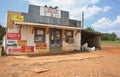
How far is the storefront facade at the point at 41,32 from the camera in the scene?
571 inches

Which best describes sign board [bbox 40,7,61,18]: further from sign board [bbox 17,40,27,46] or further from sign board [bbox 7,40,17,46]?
sign board [bbox 7,40,17,46]

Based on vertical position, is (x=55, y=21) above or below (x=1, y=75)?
above

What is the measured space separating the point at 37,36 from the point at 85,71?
282 inches

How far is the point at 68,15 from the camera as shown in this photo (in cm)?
1811

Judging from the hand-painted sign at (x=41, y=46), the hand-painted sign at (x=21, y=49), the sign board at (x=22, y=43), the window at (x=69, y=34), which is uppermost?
the window at (x=69, y=34)

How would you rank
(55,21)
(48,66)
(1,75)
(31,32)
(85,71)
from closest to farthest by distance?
(1,75)
(85,71)
(48,66)
(31,32)
(55,21)

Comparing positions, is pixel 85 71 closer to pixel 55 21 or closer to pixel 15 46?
pixel 15 46

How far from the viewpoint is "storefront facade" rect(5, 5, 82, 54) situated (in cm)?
1450

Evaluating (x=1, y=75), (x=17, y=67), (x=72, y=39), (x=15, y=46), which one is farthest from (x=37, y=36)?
(x=1, y=75)

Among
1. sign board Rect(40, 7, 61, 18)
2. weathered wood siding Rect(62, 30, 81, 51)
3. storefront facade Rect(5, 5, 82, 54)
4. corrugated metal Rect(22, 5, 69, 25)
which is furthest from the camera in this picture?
weathered wood siding Rect(62, 30, 81, 51)

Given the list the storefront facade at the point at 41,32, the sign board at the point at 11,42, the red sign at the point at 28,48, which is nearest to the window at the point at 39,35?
the storefront facade at the point at 41,32

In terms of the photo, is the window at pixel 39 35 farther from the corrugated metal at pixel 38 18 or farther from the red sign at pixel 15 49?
the red sign at pixel 15 49

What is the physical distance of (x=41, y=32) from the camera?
15.8 m

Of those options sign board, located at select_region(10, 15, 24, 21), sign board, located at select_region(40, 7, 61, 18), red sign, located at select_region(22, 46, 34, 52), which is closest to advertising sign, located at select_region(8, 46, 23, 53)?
red sign, located at select_region(22, 46, 34, 52)
